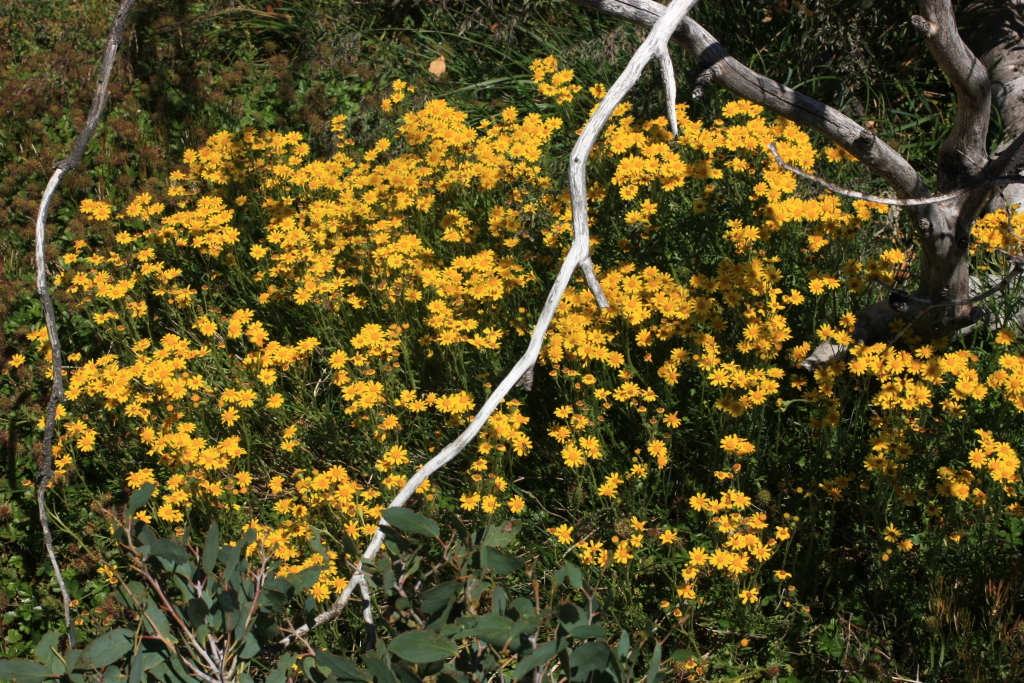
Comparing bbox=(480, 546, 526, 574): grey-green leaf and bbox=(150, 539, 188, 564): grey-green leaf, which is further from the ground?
bbox=(150, 539, 188, 564): grey-green leaf

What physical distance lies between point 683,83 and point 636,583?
126 inches

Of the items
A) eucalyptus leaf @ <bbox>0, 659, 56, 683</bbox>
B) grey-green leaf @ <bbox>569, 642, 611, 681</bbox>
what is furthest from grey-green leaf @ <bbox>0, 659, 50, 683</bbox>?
grey-green leaf @ <bbox>569, 642, 611, 681</bbox>

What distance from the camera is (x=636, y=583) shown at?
2.80m

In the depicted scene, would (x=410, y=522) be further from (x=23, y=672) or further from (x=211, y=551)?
(x=23, y=672)

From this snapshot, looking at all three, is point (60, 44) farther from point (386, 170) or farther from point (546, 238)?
point (546, 238)

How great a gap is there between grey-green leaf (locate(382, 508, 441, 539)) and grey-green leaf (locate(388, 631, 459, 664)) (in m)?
0.20

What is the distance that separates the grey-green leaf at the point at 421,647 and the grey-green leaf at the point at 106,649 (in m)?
0.60

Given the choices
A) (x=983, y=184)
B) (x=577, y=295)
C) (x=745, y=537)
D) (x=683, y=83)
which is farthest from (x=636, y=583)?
(x=683, y=83)

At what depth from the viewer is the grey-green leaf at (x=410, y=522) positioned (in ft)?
5.38

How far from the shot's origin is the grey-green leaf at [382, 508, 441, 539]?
1640mm

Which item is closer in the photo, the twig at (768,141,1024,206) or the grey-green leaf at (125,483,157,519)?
the grey-green leaf at (125,483,157,519)

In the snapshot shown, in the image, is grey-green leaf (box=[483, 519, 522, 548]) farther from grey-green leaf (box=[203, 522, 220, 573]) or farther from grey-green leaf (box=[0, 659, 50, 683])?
grey-green leaf (box=[0, 659, 50, 683])

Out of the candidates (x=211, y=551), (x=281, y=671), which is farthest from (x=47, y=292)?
(x=281, y=671)

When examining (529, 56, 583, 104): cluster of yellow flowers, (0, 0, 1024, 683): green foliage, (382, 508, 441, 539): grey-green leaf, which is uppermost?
(529, 56, 583, 104): cluster of yellow flowers
